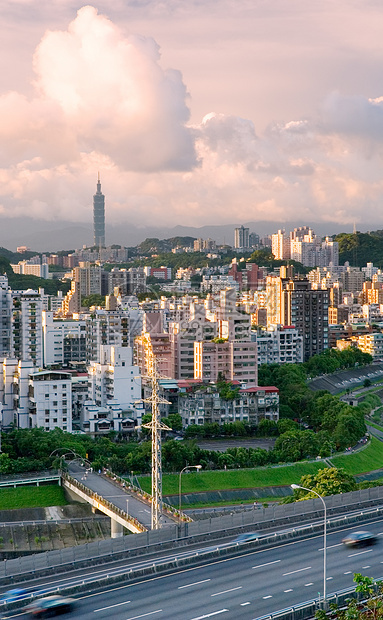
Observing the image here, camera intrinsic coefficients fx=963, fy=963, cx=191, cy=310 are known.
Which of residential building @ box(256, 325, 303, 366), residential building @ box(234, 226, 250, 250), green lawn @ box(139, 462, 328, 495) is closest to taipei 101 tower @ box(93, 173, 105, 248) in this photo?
residential building @ box(234, 226, 250, 250)

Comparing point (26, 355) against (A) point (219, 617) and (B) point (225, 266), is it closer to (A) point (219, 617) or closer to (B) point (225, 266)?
(A) point (219, 617)

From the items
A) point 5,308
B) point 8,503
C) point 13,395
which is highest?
point 5,308

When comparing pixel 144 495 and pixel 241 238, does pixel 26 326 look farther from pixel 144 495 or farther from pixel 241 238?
pixel 241 238

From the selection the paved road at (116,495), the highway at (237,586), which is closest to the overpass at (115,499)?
the paved road at (116,495)

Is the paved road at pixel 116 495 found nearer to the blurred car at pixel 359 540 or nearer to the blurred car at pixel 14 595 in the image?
the blurred car at pixel 359 540

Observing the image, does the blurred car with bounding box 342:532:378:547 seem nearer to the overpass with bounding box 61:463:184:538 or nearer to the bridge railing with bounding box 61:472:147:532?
the overpass with bounding box 61:463:184:538

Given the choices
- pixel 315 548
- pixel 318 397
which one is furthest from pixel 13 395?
pixel 315 548
